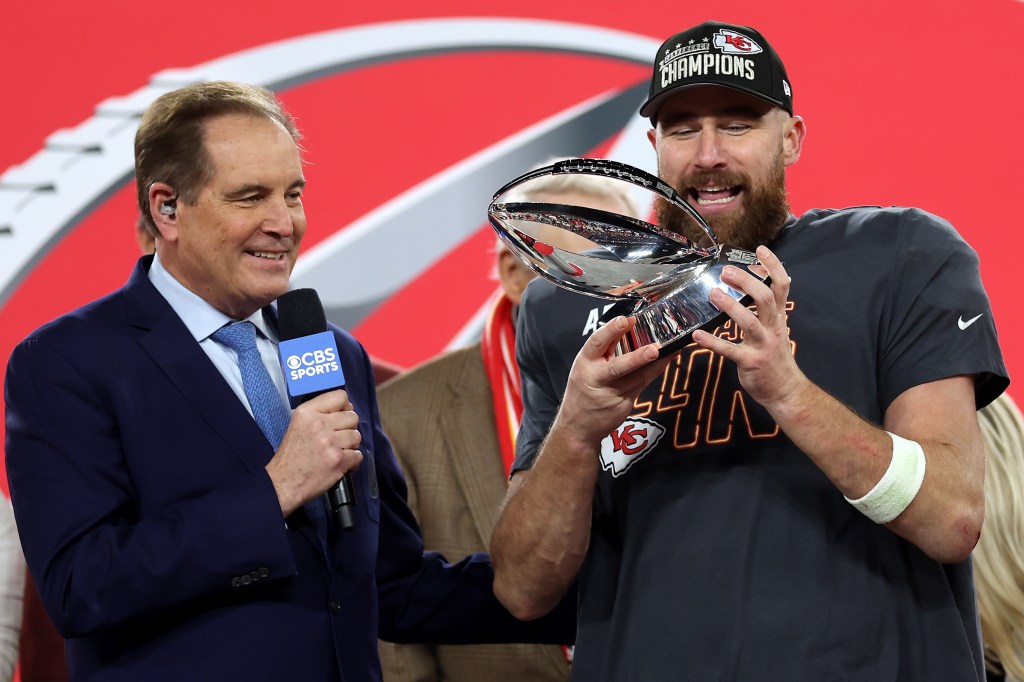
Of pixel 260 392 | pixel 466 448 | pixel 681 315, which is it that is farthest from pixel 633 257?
pixel 466 448

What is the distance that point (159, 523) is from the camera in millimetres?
1686

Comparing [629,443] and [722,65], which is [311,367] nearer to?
[629,443]

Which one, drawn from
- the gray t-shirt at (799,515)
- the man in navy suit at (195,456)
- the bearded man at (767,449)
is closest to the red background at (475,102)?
the man in navy suit at (195,456)

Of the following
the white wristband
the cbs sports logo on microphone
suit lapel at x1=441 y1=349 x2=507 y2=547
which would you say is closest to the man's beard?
the white wristband

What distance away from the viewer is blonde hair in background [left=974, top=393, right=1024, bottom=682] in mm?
2535

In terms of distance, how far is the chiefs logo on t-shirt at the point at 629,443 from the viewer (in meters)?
1.74

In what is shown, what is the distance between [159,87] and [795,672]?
271 cm

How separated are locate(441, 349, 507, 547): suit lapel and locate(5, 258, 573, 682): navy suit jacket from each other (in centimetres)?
89

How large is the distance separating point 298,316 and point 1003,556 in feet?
5.39

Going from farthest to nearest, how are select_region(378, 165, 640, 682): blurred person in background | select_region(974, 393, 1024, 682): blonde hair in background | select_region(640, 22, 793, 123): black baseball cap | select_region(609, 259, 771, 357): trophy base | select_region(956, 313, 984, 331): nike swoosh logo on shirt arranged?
select_region(378, 165, 640, 682): blurred person in background, select_region(974, 393, 1024, 682): blonde hair in background, select_region(640, 22, 793, 123): black baseball cap, select_region(956, 313, 984, 331): nike swoosh logo on shirt, select_region(609, 259, 771, 357): trophy base

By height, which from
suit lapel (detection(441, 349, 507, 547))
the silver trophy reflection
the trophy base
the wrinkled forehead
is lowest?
suit lapel (detection(441, 349, 507, 547))

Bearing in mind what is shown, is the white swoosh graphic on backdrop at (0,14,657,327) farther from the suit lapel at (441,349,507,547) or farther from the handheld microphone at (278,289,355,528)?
the handheld microphone at (278,289,355,528)

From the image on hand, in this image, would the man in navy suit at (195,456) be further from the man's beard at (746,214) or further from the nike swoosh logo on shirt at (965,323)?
the nike swoosh logo on shirt at (965,323)

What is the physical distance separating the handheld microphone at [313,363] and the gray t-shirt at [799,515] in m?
0.40
